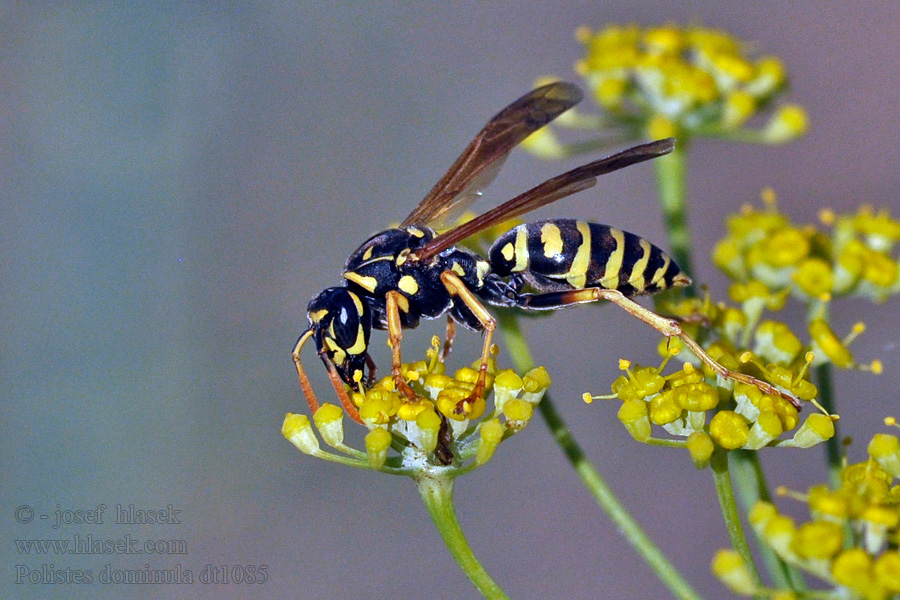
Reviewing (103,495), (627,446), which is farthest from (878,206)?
(103,495)

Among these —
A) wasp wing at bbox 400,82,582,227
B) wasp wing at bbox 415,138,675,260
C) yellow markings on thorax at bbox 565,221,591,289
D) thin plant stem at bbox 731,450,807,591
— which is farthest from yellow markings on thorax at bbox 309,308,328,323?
A: thin plant stem at bbox 731,450,807,591

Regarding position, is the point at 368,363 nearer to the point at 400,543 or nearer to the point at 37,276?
the point at 37,276

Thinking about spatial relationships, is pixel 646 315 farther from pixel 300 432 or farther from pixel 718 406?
pixel 300 432

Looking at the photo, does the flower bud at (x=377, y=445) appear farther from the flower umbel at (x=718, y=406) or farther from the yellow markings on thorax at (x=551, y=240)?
the yellow markings on thorax at (x=551, y=240)

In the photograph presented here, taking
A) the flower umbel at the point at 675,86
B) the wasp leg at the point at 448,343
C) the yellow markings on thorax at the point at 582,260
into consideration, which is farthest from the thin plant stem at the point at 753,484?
the flower umbel at the point at 675,86

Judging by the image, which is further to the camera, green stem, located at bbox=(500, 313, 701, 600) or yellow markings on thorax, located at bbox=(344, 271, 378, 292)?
yellow markings on thorax, located at bbox=(344, 271, 378, 292)

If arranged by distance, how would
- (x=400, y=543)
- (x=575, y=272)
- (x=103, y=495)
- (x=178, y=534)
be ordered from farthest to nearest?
(x=400, y=543) → (x=178, y=534) → (x=103, y=495) → (x=575, y=272)

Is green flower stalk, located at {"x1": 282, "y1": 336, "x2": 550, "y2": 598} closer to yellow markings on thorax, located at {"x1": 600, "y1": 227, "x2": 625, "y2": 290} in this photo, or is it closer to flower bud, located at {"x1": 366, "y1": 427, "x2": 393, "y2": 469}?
flower bud, located at {"x1": 366, "y1": 427, "x2": 393, "y2": 469}
